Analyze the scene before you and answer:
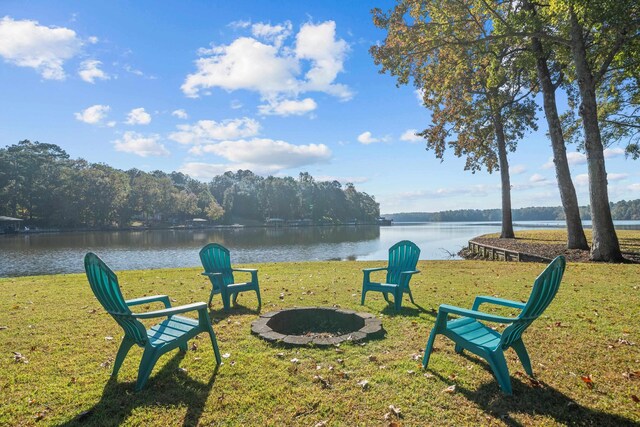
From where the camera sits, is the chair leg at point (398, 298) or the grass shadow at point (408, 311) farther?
the chair leg at point (398, 298)

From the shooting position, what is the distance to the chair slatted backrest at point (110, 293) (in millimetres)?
3020

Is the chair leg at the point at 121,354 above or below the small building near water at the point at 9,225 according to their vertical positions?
below

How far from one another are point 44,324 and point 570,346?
626cm

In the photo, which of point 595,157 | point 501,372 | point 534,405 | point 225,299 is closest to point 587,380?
point 534,405

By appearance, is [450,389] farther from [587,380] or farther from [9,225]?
[9,225]

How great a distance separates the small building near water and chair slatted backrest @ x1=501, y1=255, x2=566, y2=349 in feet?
192

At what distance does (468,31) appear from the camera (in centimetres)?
1301

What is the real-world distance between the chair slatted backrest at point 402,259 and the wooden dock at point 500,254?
25.4ft

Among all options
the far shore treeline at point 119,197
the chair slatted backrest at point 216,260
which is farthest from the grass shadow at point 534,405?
the far shore treeline at point 119,197

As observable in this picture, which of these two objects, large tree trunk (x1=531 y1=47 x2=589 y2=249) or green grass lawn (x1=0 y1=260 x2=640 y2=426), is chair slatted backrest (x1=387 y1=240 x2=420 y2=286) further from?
large tree trunk (x1=531 y1=47 x2=589 y2=249)

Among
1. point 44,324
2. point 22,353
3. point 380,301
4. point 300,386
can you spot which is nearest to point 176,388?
point 300,386

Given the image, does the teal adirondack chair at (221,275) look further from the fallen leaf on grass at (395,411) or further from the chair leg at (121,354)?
the fallen leaf on grass at (395,411)

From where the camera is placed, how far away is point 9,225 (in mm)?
51000

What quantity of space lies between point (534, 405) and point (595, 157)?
10379 mm
